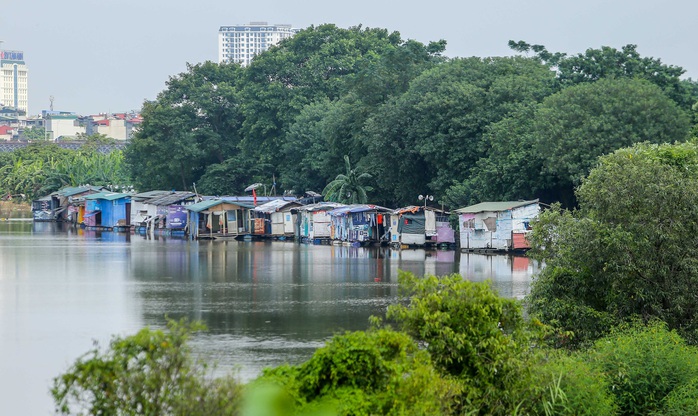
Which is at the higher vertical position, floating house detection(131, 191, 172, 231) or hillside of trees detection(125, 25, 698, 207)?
hillside of trees detection(125, 25, 698, 207)

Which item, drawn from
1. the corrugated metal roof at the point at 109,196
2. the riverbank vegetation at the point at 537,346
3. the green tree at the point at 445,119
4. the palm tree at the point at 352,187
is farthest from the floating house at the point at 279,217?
the riverbank vegetation at the point at 537,346

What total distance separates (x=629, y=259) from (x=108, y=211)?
46201 mm

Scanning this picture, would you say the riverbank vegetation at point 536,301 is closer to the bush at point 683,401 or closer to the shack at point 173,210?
the bush at point 683,401

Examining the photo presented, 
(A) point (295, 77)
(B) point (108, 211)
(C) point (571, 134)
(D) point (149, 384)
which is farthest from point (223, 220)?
(D) point (149, 384)

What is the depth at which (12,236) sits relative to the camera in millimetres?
46531

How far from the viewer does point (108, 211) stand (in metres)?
57.4

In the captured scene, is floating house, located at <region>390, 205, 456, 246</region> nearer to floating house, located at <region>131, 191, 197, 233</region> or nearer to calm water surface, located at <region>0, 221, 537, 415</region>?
calm water surface, located at <region>0, 221, 537, 415</region>

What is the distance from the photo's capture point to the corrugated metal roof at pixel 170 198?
50.2m

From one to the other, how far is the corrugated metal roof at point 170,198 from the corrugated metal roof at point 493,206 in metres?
18.2

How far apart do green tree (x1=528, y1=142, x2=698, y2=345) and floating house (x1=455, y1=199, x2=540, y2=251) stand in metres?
17.9

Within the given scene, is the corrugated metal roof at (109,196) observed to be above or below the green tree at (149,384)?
above

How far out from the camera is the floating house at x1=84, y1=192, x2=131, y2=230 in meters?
56.1

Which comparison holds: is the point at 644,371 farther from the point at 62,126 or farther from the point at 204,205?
the point at 62,126

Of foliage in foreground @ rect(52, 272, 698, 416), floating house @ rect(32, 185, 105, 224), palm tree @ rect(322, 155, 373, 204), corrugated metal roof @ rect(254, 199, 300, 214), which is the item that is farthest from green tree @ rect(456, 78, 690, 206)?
floating house @ rect(32, 185, 105, 224)
